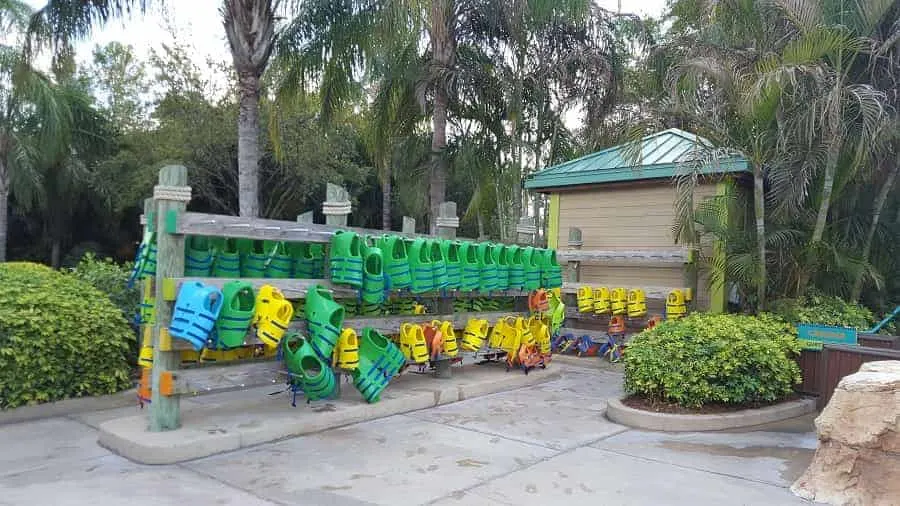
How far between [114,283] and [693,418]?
627 centimetres

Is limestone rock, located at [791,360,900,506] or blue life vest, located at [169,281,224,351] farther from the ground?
blue life vest, located at [169,281,224,351]

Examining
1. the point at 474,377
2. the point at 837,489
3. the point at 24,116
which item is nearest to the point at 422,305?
the point at 474,377

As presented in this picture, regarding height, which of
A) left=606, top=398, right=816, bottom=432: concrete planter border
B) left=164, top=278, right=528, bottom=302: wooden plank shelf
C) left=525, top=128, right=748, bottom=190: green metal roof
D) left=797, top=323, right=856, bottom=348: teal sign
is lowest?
left=606, top=398, right=816, bottom=432: concrete planter border

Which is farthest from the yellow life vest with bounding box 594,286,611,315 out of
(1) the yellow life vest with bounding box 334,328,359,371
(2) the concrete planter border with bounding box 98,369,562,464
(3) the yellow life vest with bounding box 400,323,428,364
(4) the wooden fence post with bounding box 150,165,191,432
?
(4) the wooden fence post with bounding box 150,165,191,432

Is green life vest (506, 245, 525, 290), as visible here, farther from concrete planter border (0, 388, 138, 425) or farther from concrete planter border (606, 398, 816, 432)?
concrete planter border (0, 388, 138, 425)

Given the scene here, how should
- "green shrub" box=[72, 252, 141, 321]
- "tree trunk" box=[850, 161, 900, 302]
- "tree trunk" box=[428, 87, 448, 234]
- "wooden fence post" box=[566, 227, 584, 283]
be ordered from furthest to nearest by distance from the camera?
"tree trunk" box=[428, 87, 448, 234]
"wooden fence post" box=[566, 227, 584, 283]
"tree trunk" box=[850, 161, 900, 302]
"green shrub" box=[72, 252, 141, 321]

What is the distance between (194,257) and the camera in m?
5.93

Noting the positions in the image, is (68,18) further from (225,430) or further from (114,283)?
(225,430)

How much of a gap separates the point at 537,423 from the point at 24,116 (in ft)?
59.8

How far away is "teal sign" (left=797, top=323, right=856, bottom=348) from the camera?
7.27 meters

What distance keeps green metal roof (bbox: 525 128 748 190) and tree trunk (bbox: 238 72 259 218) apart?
4.60m

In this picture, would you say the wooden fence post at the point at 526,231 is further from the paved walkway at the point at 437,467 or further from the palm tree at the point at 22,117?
the palm tree at the point at 22,117

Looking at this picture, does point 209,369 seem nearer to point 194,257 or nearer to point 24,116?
point 194,257

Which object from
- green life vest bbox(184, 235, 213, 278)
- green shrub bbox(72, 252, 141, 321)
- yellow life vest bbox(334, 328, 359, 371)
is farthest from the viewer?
green shrub bbox(72, 252, 141, 321)
